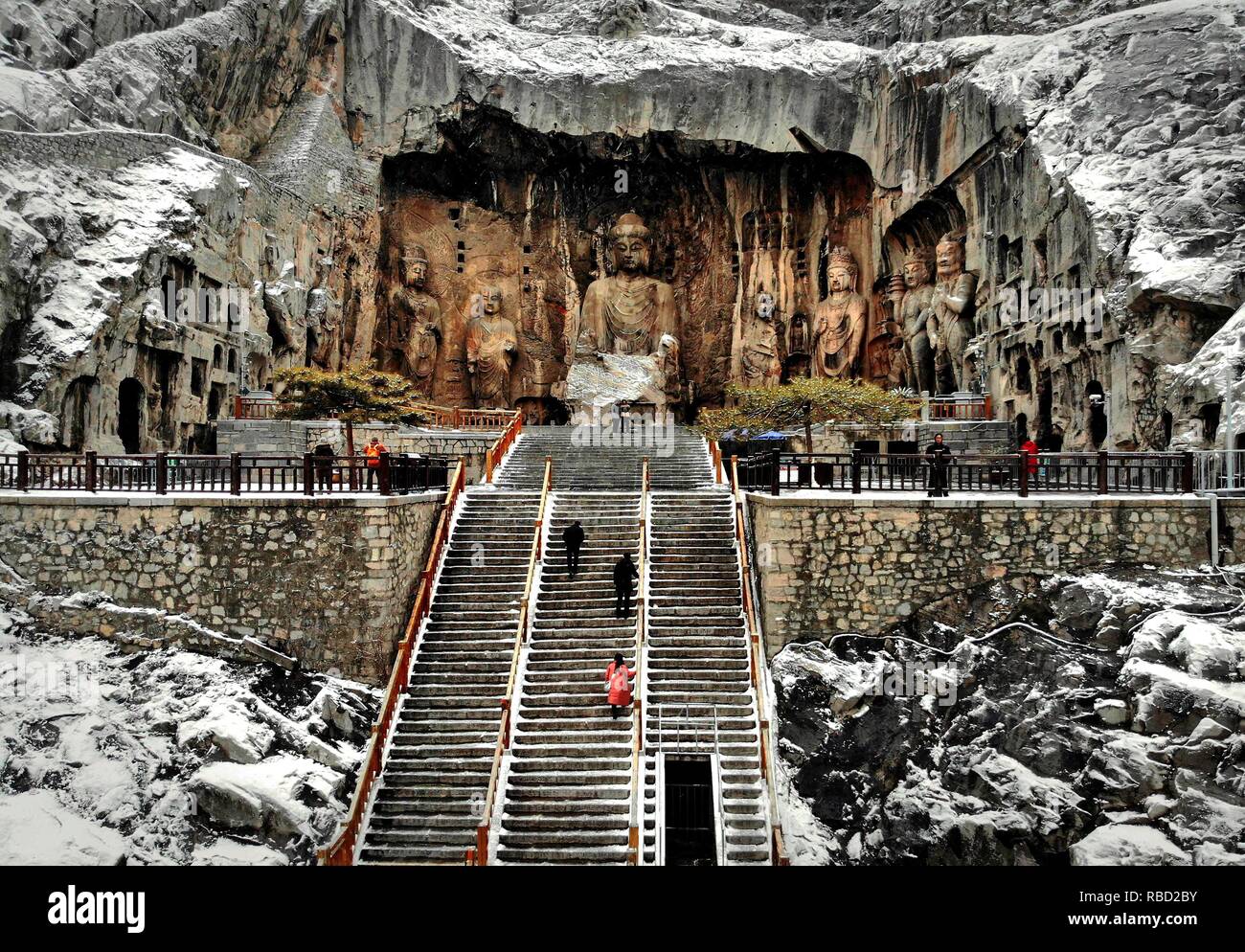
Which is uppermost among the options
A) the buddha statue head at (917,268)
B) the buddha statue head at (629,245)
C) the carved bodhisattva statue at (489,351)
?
the buddha statue head at (629,245)

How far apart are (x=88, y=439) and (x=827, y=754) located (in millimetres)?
16421

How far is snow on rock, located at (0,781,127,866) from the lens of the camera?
11844 millimetres

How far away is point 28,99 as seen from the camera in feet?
72.6

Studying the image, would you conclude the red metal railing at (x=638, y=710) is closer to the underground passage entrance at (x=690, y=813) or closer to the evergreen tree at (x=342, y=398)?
the underground passage entrance at (x=690, y=813)

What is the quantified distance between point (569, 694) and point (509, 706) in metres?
0.93

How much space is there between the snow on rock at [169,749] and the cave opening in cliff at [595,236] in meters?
19.7

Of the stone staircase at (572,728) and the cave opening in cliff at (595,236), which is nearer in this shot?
the stone staircase at (572,728)

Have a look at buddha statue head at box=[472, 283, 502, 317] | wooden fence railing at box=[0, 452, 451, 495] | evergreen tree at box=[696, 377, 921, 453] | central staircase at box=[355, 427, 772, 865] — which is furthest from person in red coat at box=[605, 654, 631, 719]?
buddha statue head at box=[472, 283, 502, 317]

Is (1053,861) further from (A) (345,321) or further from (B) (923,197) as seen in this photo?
A: (A) (345,321)

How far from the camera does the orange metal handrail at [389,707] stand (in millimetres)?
11945

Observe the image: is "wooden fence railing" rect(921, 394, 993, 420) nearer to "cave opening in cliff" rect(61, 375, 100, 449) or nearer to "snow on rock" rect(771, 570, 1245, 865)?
"snow on rock" rect(771, 570, 1245, 865)

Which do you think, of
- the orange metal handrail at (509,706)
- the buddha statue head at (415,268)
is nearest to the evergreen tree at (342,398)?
the orange metal handrail at (509,706)

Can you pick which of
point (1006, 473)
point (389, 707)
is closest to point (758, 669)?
point (389, 707)

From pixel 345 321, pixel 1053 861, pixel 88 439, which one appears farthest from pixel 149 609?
pixel 345 321
